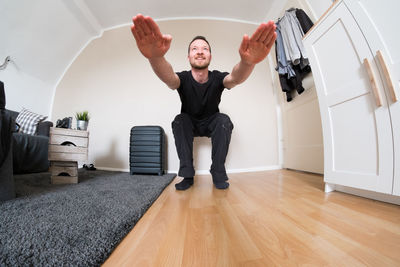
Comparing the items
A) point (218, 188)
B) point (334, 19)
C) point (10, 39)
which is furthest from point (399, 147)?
point (10, 39)

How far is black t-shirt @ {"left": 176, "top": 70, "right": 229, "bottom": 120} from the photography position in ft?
3.39

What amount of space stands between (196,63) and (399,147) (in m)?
1.11

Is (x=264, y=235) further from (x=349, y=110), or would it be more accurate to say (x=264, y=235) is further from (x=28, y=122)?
(x=28, y=122)

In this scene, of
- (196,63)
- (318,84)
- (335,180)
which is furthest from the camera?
(196,63)

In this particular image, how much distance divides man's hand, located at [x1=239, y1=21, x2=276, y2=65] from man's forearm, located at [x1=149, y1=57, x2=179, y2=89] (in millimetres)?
411

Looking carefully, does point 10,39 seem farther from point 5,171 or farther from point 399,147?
point 399,147

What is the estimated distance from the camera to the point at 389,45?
61 centimetres

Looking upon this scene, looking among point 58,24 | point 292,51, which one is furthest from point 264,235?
point 58,24

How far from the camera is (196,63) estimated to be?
3.36ft

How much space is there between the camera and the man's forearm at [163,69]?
0.75 meters

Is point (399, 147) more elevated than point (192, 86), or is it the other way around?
point (192, 86)

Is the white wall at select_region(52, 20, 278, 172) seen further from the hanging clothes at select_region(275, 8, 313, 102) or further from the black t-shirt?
the black t-shirt

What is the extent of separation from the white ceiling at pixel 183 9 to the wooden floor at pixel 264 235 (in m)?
2.55

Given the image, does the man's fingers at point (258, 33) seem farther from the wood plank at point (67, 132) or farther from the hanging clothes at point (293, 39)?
the wood plank at point (67, 132)
